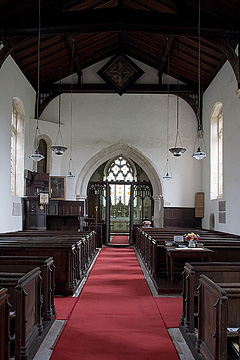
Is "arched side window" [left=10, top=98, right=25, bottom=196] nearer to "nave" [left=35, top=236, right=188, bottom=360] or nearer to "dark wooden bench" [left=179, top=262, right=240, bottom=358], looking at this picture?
"nave" [left=35, top=236, right=188, bottom=360]

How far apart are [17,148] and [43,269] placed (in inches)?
340

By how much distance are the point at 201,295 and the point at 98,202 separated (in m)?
12.6

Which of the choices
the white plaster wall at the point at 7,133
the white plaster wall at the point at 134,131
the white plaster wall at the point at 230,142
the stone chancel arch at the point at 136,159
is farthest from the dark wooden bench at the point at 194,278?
the stone chancel arch at the point at 136,159

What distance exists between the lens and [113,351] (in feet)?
10.8

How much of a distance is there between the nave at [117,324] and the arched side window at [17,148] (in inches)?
233

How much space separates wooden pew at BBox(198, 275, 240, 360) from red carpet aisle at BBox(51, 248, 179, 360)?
361 mm

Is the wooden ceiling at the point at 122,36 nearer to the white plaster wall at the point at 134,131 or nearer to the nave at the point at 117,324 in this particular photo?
the white plaster wall at the point at 134,131

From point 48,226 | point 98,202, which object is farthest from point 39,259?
point 98,202

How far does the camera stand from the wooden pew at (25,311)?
2.92 metres

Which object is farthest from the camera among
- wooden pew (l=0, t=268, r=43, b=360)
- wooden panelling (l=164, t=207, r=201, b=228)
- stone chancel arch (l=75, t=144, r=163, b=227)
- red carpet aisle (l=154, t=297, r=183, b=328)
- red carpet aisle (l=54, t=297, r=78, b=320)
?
stone chancel arch (l=75, t=144, r=163, b=227)

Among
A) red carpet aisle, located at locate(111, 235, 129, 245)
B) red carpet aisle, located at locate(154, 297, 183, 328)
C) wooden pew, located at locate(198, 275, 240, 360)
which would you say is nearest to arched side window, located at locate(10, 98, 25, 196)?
red carpet aisle, located at locate(111, 235, 129, 245)

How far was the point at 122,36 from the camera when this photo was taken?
42.2 ft

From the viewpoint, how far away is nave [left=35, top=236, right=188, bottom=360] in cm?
328

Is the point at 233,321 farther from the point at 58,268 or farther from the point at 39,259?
the point at 58,268
